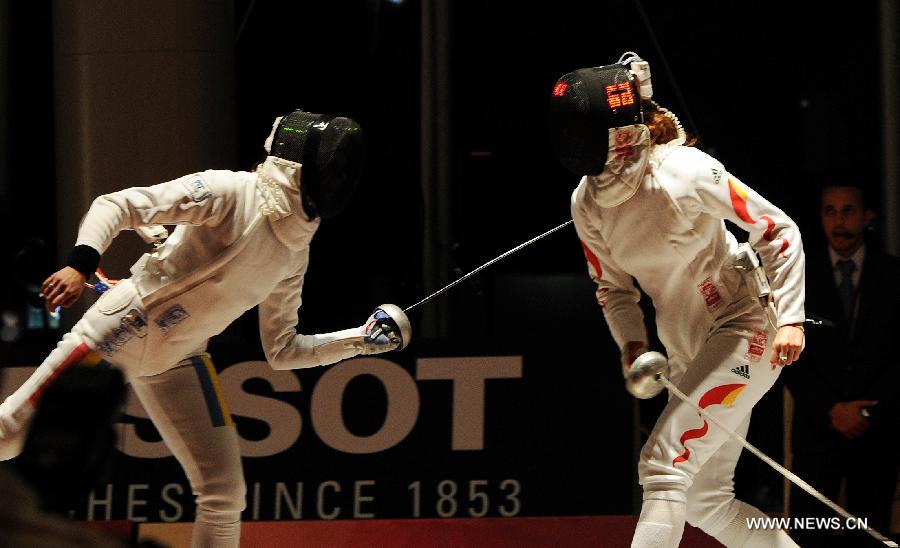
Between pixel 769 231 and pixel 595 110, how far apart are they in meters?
0.55

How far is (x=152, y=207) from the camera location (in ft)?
9.91

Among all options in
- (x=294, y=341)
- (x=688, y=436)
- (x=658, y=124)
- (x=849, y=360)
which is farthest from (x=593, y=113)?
(x=849, y=360)

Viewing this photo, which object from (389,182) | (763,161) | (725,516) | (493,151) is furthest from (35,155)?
(725,516)

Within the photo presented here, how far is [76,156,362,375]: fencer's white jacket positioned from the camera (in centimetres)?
304

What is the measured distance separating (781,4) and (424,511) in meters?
2.83

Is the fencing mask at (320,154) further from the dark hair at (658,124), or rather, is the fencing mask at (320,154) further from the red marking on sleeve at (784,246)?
the red marking on sleeve at (784,246)

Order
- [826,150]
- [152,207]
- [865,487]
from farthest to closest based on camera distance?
→ [826,150] < [865,487] < [152,207]

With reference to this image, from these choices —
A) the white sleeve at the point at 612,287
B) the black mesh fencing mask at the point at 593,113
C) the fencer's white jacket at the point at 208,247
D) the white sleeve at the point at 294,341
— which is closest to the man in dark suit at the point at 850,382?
the white sleeve at the point at 612,287

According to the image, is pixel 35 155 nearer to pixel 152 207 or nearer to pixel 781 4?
pixel 152 207

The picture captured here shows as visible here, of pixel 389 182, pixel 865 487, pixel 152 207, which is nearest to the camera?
pixel 152 207

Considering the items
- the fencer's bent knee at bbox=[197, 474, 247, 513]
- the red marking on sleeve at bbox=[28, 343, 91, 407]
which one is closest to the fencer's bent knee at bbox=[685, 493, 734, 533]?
the fencer's bent knee at bbox=[197, 474, 247, 513]

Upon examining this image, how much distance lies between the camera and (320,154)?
3.16 m

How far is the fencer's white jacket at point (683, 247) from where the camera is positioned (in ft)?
9.70

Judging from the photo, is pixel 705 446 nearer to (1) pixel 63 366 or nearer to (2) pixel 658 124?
(2) pixel 658 124
